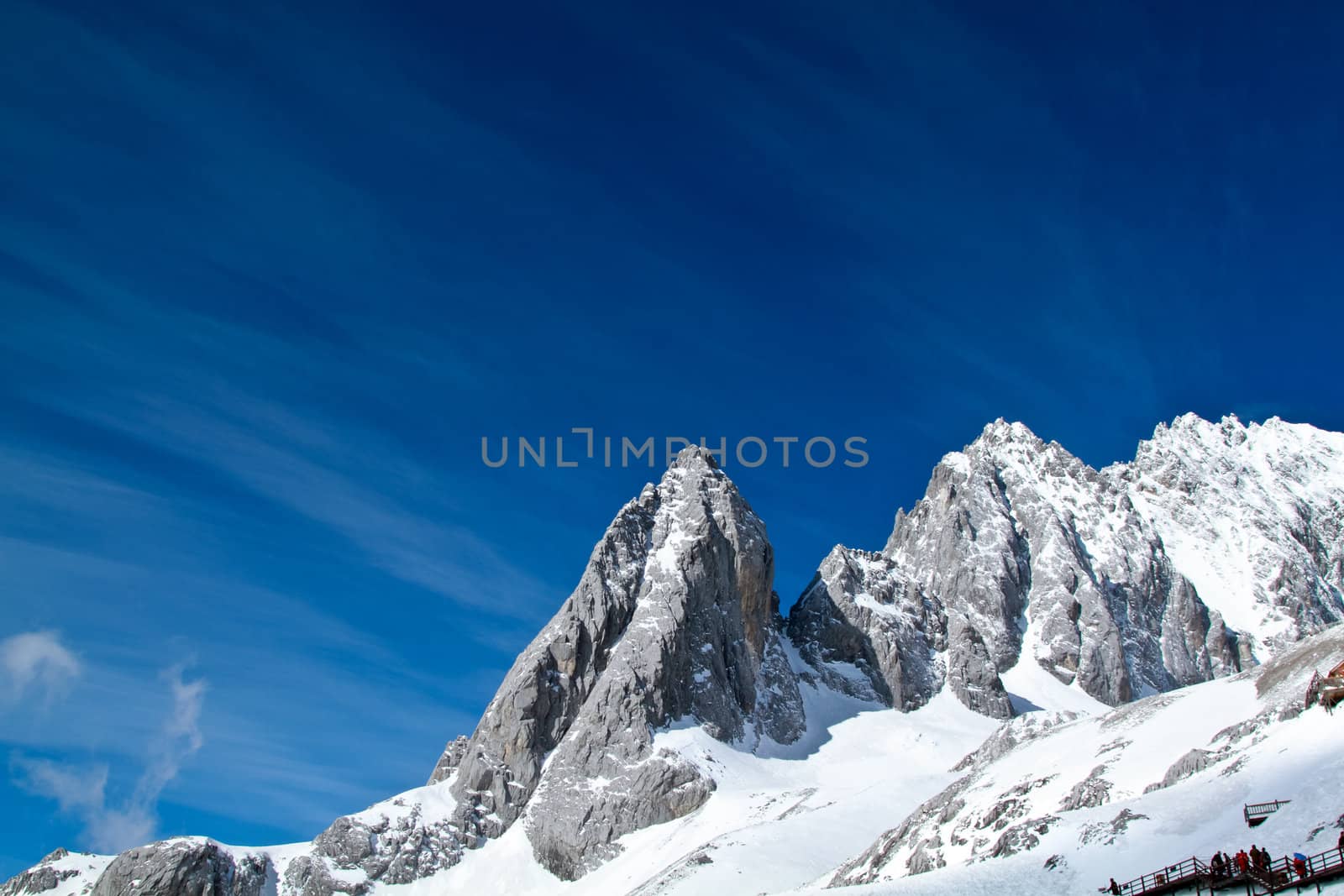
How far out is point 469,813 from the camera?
12312 cm

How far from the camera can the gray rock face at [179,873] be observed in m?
106

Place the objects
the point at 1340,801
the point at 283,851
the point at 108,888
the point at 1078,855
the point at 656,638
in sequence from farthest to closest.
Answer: the point at 656,638
the point at 283,851
the point at 108,888
the point at 1078,855
the point at 1340,801

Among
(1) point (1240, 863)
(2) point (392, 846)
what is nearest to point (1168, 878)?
(1) point (1240, 863)

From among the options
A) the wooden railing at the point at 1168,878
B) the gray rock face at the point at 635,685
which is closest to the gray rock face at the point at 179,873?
the gray rock face at the point at 635,685

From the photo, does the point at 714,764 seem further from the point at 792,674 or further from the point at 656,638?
the point at 792,674

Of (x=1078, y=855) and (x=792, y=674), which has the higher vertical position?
(x=792, y=674)

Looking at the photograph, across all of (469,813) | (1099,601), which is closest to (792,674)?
(469,813)

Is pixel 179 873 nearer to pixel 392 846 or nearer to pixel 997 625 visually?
pixel 392 846

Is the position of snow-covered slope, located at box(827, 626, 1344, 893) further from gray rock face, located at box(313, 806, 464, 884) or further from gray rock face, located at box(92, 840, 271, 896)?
gray rock face, located at box(92, 840, 271, 896)

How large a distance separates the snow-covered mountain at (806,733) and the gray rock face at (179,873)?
26cm

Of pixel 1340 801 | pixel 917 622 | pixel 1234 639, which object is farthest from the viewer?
pixel 1234 639

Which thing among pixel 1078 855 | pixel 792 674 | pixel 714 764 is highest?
pixel 792 674

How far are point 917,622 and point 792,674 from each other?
3164cm

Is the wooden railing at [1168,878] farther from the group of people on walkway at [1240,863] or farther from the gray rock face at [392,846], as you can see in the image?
the gray rock face at [392,846]
